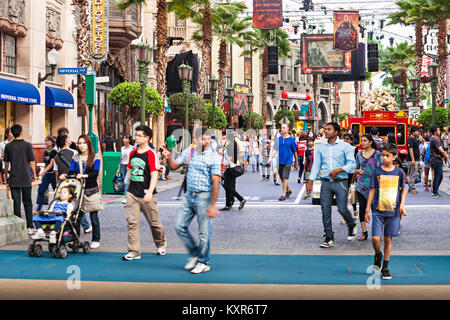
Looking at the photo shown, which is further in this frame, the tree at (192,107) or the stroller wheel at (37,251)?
the tree at (192,107)

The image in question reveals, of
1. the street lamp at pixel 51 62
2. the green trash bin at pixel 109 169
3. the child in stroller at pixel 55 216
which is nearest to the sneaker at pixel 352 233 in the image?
the child in stroller at pixel 55 216

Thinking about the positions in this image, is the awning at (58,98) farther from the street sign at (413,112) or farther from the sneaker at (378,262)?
the sneaker at (378,262)

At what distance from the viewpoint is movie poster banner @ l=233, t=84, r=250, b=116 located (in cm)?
7406

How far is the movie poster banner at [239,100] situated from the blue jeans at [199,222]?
65.1m

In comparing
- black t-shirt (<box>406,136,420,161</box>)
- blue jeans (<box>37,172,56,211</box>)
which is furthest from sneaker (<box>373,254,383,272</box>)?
black t-shirt (<box>406,136,420,161</box>)

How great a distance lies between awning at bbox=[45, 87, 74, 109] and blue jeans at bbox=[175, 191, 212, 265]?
21.0m

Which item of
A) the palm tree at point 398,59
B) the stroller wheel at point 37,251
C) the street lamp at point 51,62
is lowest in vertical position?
the stroller wheel at point 37,251

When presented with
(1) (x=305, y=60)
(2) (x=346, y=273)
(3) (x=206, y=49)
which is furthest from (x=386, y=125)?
(1) (x=305, y=60)

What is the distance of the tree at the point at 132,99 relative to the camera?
1232 inches

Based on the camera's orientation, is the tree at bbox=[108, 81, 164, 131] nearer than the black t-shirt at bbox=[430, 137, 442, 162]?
No

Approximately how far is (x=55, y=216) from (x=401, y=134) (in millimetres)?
21400

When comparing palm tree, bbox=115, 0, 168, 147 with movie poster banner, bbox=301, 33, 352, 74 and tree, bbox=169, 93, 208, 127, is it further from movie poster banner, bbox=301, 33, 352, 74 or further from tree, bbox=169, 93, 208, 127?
movie poster banner, bbox=301, 33, 352, 74

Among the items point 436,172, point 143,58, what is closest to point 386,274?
point 436,172
